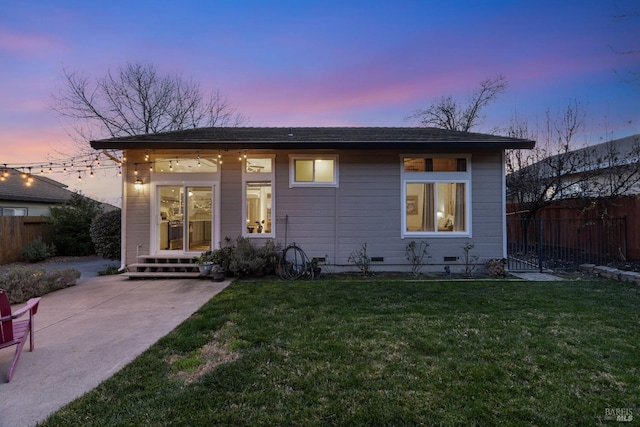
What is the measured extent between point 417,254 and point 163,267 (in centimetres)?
656

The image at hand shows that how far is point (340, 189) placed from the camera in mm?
8125

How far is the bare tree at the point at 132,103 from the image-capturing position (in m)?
14.4

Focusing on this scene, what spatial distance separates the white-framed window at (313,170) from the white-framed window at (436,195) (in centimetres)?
189

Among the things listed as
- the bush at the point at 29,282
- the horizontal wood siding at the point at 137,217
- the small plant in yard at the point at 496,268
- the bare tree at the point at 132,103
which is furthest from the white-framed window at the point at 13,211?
the small plant in yard at the point at 496,268

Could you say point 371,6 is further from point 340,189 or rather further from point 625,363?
point 625,363

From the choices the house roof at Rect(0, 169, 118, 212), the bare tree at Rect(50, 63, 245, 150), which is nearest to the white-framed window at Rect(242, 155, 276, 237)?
the house roof at Rect(0, 169, 118, 212)

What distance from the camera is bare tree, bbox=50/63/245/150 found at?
47.2ft

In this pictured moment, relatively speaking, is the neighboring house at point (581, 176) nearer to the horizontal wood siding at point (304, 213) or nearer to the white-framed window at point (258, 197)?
the horizontal wood siding at point (304, 213)

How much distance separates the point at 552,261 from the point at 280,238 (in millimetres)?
7951

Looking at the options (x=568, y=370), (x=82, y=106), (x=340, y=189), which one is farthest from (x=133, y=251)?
(x=82, y=106)

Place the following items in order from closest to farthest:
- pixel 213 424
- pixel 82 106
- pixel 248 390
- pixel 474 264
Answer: pixel 213 424 < pixel 248 390 < pixel 474 264 < pixel 82 106

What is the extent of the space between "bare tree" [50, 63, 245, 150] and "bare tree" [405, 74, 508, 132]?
12176 mm

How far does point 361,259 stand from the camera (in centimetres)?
803

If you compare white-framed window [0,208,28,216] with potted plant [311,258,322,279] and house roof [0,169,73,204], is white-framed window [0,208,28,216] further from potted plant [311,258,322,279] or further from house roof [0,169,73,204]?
potted plant [311,258,322,279]
